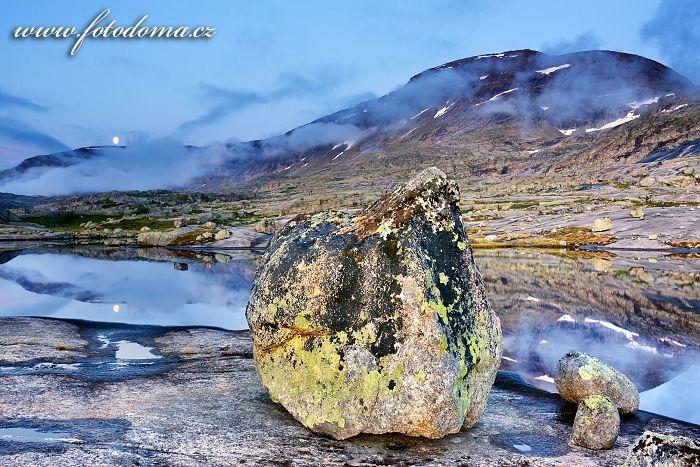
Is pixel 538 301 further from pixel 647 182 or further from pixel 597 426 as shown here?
pixel 647 182

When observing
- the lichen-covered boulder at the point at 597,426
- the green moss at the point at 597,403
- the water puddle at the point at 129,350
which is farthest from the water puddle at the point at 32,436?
the green moss at the point at 597,403

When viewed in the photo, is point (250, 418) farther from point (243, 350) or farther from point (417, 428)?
point (243, 350)

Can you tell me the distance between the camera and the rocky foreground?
50.5 feet

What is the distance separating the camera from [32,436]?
1598 centimetres

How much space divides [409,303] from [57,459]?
994cm

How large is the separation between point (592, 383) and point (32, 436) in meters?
18.5

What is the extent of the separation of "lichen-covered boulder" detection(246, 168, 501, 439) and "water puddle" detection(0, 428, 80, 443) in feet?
20.5

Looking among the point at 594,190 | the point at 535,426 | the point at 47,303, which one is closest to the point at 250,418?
the point at 535,426

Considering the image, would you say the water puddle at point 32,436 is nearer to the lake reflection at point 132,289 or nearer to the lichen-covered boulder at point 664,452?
the lichen-covered boulder at point 664,452

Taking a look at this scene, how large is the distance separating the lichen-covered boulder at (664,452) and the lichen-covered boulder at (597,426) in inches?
353

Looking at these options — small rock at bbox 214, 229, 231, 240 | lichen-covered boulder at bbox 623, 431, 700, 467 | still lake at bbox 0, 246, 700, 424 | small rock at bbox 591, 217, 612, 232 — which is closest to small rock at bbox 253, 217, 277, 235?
small rock at bbox 214, 229, 231, 240

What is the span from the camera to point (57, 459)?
14109 millimetres

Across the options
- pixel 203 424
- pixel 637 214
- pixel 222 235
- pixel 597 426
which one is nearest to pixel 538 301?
pixel 597 426

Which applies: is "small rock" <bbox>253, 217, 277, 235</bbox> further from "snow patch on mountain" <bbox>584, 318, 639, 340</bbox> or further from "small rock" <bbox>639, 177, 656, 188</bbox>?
"small rock" <bbox>639, 177, 656, 188</bbox>
